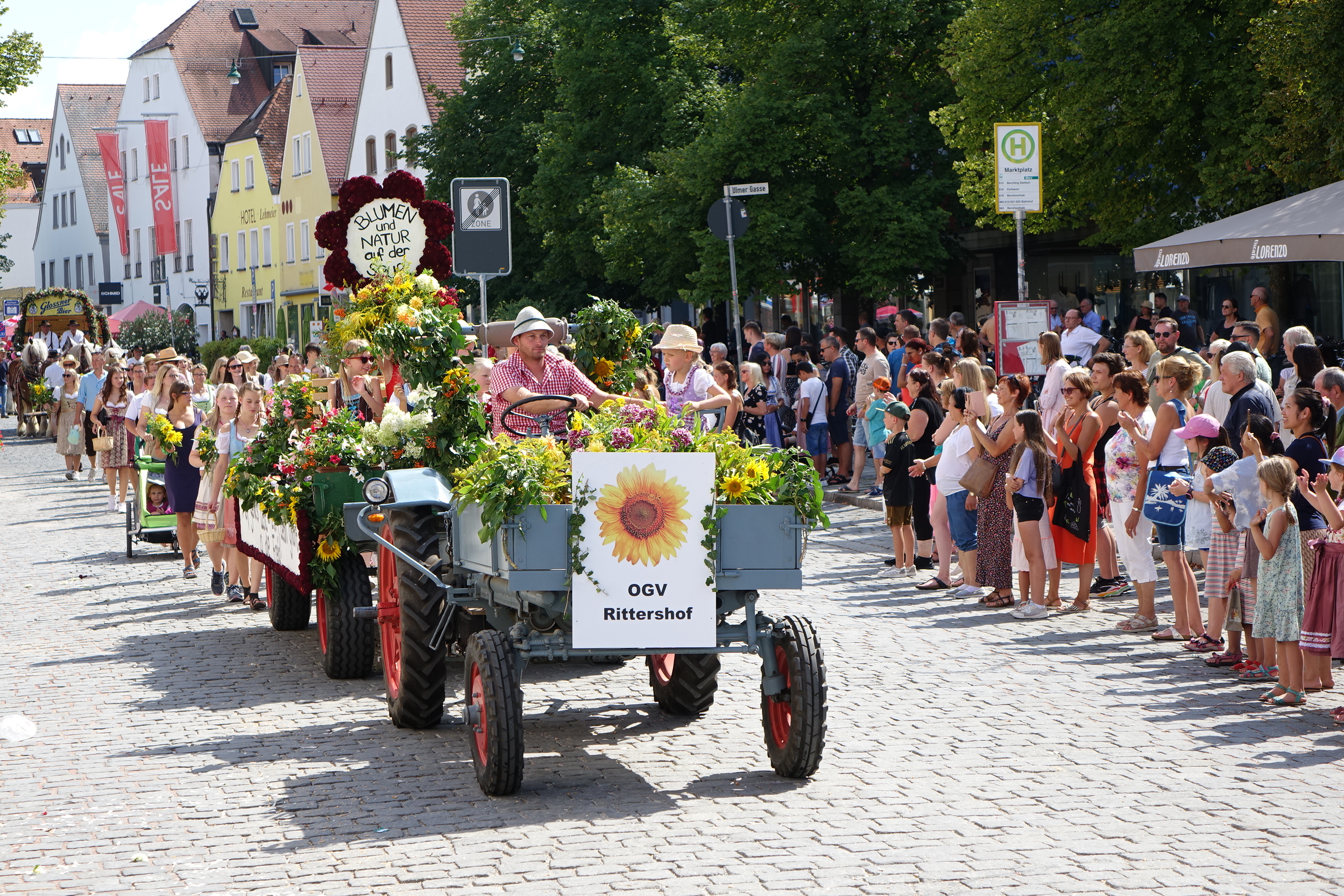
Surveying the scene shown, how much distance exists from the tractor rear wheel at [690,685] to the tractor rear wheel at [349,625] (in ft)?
6.37

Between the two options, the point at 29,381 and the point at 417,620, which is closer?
the point at 417,620

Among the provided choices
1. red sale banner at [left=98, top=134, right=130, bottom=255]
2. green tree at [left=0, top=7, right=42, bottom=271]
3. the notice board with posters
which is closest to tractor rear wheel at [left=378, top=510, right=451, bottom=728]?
the notice board with posters

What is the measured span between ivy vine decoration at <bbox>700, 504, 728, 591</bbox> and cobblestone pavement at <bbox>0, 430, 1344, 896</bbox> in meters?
0.91

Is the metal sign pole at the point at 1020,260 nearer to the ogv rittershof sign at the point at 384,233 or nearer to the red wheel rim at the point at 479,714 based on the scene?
the ogv rittershof sign at the point at 384,233

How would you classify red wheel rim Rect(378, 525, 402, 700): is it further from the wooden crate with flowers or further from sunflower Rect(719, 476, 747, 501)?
sunflower Rect(719, 476, 747, 501)

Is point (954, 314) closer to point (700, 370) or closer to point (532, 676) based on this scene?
point (700, 370)

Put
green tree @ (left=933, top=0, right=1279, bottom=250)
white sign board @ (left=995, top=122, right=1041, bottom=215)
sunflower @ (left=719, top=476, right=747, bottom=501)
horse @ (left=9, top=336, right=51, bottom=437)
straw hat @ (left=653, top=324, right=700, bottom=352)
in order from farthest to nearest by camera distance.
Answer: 1. horse @ (left=9, top=336, right=51, bottom=437)
2. green tree @ (left=933, top=0, right=1279, bottom=250)
3. white sign board @ (left=995, top=122, right=1041, bottom=215)
4. straw hat @ (left=653, top=324, right=700, bottom=352)
5. sunflower @ (left=719, top=476, right=747, bottom=501)

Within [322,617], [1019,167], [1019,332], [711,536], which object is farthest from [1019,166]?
[711,536]

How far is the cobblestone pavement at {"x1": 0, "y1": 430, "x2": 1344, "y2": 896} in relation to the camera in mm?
5992

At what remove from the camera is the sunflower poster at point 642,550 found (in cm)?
697

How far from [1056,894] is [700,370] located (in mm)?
8779

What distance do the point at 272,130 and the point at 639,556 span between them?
67.7 meters

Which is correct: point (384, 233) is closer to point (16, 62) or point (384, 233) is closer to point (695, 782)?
point (695, 782)

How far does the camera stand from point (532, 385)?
29.3 feet
